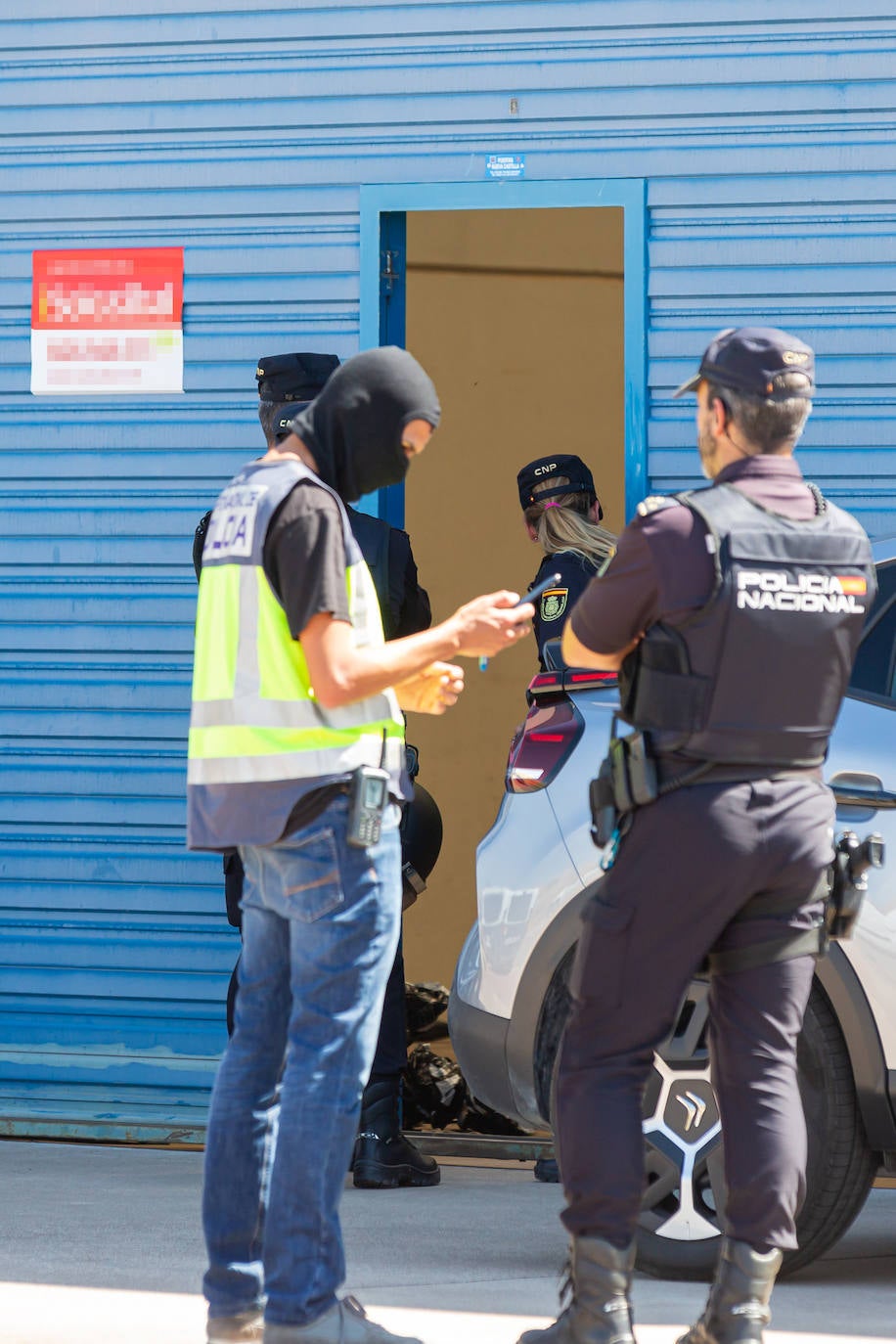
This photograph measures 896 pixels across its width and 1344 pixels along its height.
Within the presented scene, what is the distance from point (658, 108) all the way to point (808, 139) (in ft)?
1.74

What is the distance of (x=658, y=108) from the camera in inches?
264

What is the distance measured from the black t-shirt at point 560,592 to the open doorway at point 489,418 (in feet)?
14.0

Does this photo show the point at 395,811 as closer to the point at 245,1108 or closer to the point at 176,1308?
the point at 245,1108

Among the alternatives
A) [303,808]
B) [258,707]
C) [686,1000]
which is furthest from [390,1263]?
[258,707]

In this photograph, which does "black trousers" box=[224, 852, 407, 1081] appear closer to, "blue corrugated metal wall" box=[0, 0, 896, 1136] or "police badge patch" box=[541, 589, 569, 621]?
"blue corrugated metal wall" box=[0, 0, 896, 1136]

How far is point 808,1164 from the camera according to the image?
14.7 feet

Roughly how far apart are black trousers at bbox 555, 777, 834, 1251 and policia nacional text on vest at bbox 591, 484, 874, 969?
53 mm

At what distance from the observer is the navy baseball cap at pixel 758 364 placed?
3703mm

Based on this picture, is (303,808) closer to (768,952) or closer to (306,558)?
(306,558)

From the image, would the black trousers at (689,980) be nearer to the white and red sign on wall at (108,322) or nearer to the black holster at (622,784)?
the black holster at (622,784)

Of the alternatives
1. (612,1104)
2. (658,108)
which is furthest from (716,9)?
(612,1104)

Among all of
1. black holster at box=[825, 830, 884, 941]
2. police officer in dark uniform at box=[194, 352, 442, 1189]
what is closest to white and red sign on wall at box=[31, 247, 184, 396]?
police officer in dark uniform at box=[194, 352, 442, 1189]

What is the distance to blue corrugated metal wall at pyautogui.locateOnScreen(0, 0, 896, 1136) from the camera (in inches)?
260

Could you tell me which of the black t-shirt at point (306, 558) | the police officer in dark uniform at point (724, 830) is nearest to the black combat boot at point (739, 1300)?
the police officer in dark uniform at point (724, 830)
